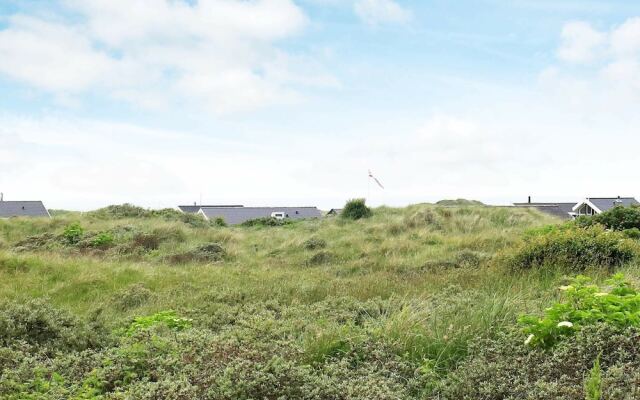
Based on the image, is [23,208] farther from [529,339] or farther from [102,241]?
[529,339]

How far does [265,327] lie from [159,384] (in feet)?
4.69

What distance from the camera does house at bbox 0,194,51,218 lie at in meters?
41.2

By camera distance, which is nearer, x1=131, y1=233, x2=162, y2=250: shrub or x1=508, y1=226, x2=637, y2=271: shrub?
x1=508, y1=226, x2=637, y2=271: shrub

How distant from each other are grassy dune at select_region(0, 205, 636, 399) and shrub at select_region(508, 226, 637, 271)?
2.02 feet

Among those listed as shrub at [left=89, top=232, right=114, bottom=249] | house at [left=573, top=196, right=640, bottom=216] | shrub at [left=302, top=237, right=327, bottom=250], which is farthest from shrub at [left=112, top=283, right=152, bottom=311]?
house at [left=573, top=196, right=640, bottom=216]

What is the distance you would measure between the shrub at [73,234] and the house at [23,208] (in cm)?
2220

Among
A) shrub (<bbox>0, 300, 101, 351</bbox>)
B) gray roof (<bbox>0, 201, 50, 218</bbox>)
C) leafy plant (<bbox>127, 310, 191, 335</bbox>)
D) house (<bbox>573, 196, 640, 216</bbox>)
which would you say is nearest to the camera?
shrub (<bbox>0, 300, 101, 351</bbox>)

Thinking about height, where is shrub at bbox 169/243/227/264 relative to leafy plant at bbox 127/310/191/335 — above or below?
above

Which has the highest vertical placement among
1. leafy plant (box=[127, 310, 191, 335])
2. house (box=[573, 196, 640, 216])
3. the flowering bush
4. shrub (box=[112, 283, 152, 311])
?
house (box=[573, 196, 640, 216])

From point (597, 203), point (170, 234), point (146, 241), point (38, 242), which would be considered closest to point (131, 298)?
point (146, 241)

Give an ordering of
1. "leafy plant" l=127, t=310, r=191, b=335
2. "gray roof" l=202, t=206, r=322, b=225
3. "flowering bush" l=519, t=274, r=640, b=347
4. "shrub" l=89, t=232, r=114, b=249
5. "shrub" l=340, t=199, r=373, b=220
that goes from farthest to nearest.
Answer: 1. "gray roof" l=202, t=206, r=322, b=225
2. "shrub" l=340, t=199, r=373, b=220
3. "shrub" l=89, t=232, r=114, b=249
4. "leafy plant" l=127, t=310, r=191, b=335
5. "flowering bush" l=519, t=274, r=640, b=347

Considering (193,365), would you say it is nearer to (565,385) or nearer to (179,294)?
(565,385)

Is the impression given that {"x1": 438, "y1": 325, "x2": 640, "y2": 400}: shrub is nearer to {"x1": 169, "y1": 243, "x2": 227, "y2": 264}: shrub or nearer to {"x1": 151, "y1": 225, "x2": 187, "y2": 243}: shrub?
{"x1": 169, "y1": 243, "x2": 227, "y2": 264}: shrub

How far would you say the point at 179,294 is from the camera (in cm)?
1009
